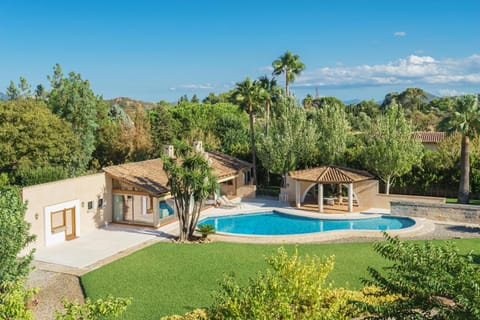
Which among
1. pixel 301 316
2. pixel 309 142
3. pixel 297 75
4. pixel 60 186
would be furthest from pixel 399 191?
pixel 301 316

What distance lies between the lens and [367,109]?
91.9 metres

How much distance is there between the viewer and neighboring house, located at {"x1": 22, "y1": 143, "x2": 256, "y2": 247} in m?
22.8

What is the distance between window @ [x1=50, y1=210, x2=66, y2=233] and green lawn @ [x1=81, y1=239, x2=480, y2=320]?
527 cm

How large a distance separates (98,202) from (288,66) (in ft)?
79.3

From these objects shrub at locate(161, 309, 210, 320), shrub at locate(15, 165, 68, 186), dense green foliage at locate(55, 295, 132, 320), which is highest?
shrub at locate(15, 165, 68, 186)

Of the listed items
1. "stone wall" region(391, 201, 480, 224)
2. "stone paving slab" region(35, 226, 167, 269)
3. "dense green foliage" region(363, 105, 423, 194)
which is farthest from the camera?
"dense green foliage" region(363, 105, 423, 194)

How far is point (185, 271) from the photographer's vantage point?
1891 centimetres

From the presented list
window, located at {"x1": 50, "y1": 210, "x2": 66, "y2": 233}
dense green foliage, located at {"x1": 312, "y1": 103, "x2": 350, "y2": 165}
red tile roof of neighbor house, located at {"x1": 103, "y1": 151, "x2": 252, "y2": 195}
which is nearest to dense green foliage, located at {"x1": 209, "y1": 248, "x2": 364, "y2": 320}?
window, located at {"x1": 50, "y1": 210, "x2": 66, "y2": 233}

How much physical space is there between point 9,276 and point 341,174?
23.0 meters

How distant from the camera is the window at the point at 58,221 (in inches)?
931

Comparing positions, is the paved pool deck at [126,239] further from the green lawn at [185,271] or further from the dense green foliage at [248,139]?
the dense green foliage at [248,139]

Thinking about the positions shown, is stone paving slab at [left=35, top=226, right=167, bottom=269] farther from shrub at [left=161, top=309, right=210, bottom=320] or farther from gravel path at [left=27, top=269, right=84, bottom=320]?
shrub at [left=161, top=309, right=210, bottom=320]

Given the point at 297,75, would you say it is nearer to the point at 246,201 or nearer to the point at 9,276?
the point at 246,201

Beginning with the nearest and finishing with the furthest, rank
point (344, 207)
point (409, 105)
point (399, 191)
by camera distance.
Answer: point (344, 207) < point (399, 191) < point (409, 105)
